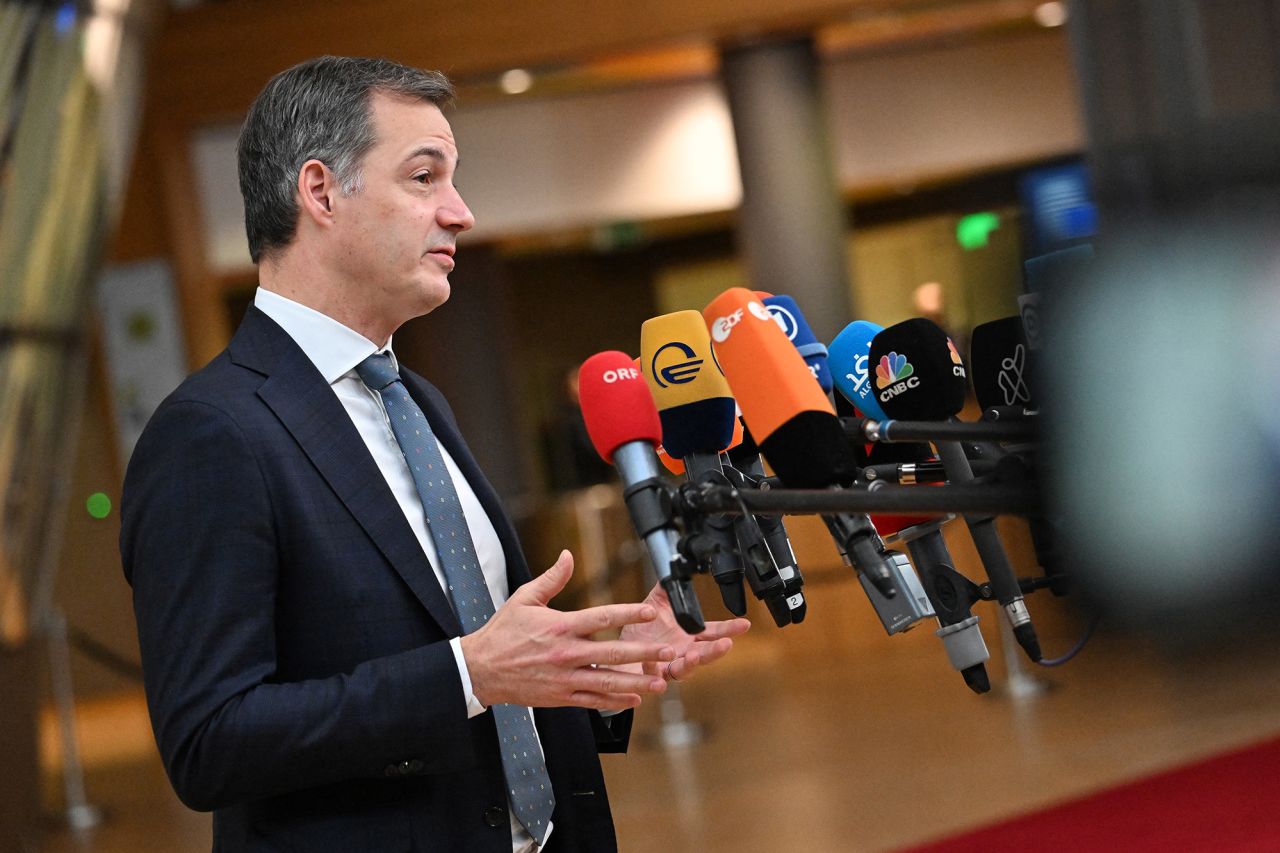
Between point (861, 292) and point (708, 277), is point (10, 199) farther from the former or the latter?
point (708, 277)

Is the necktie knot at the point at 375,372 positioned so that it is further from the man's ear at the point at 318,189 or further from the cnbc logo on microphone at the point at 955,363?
the cnbc logo on microphone at the point at 955,363

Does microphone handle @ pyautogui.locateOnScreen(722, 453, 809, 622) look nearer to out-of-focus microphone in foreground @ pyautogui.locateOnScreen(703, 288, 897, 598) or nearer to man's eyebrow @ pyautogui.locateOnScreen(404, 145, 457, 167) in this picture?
out-of-focus microphone in foreground @ pyautogui.locateOnScreen(703, 288, 897, 598)

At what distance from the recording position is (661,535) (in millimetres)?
1347

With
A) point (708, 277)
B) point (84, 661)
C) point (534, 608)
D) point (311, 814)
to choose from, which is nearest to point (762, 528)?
point (534, 608)

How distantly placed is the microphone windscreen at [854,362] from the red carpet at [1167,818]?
2.39 meters

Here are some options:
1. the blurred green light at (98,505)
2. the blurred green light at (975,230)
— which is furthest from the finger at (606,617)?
the blurred green light at (98,505)

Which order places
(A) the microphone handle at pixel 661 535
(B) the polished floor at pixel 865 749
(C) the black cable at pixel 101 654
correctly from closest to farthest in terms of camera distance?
1. (A) the microphone handle at pixel 661 535
2. (B) the polished floor at pixel 865 749
3. (C) the black cable at pixel 101 654

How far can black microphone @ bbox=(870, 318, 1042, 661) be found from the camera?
145 cm

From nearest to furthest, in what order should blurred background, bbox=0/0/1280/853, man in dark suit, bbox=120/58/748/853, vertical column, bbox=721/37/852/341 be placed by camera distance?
blurred background, bbox=0/0/1280/853 < man in dark suit, bbox=120/58/748/853 < vertical column, bbox=721/37/852/341

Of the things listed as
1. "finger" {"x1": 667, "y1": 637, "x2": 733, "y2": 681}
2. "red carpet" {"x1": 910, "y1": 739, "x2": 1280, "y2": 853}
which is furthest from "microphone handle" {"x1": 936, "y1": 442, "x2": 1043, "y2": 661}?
"red carpet" {"x1": 910, "y1": 739, "x2": 1280, "y2": 853}

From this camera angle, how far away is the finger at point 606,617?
4.52ft

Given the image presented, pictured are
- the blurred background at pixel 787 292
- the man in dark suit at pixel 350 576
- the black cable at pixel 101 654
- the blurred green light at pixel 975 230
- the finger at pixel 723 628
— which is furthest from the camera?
Result: the black cable at pixel 101 654

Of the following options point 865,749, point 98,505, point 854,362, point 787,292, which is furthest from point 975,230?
point 98,505

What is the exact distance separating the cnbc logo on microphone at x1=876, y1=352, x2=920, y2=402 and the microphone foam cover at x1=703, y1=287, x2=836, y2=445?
0.51 ft
